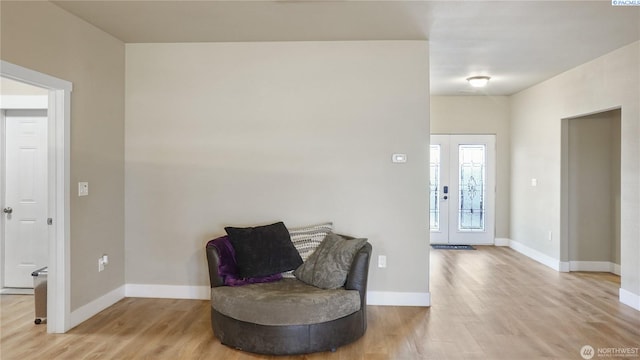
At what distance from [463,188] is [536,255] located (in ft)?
5.47

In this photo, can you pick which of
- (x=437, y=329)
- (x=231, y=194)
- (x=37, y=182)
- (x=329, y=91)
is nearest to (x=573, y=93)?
(x=329, y=91)

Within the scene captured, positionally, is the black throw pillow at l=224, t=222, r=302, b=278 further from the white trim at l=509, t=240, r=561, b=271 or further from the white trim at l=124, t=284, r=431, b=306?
the white trim at l=509, t=240, r=561, b=271

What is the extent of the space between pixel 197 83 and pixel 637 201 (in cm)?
457

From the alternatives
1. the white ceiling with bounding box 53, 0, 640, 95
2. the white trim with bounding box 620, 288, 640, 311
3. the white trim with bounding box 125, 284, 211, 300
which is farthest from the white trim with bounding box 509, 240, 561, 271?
the white trim with bounding box 125, 284, 211, 300

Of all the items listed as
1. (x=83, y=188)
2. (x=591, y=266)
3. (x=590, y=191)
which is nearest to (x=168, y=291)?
(x=83, y=188)

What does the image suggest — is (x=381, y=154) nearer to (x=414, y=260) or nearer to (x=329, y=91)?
(x=329, y=91)

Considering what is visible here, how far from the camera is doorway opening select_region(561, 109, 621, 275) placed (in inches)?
212

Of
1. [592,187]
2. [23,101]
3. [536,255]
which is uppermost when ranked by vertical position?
[23,101]

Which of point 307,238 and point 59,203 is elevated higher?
point 59,203

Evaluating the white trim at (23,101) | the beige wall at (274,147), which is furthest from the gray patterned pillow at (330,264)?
the white trim at (23,101)

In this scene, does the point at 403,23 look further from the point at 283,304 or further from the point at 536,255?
the point at 536,255

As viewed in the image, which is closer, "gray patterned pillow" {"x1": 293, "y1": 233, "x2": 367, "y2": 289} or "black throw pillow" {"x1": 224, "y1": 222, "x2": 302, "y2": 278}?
"gray patterned pillow" {"x1": 293, "y1": 233, "x2": 367, "y2": 289}

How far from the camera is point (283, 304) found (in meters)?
2.87

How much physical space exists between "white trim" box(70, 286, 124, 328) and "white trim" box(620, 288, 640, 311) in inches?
201
